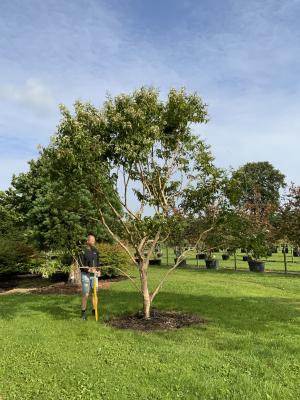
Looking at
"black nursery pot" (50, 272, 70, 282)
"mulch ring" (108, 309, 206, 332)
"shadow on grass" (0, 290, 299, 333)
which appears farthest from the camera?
"black nursery pot" (50, 272, 70, 282)

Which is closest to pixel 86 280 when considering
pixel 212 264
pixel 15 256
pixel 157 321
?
pixel 157 321

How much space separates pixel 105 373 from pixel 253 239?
19.6ft

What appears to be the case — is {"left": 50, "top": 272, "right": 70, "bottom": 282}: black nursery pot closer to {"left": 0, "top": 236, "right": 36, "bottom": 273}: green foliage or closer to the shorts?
{"left": 0, "top": 236, "right": 36, "bottom": 273}: green foliage

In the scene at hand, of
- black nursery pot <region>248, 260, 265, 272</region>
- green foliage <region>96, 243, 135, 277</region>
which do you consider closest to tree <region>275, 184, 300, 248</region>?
black nursery pot <region>248, 260, 265, 272</region>

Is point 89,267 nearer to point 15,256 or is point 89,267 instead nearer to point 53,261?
point 53,261

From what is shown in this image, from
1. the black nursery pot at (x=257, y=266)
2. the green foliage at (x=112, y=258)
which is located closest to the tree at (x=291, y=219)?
the black nursery pot at (x=257, y=266)

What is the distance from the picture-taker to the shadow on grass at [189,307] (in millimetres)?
9844

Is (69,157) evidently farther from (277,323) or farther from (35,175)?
(35,175)

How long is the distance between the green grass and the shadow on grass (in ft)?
0.10

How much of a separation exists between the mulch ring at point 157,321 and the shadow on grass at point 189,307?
389mm

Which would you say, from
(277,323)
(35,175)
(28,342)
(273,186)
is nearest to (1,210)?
(35,175)

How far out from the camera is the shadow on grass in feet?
32.3

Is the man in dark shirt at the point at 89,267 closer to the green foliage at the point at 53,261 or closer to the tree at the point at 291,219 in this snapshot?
the green foliage at the point at 53,261

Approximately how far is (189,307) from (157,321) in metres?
2.22
